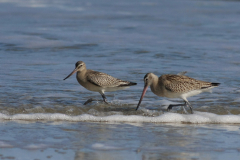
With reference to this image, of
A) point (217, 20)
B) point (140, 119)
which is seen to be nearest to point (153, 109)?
point (140, 119)

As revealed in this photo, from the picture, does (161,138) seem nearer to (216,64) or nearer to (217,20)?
(216,64)

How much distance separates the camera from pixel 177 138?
6750mm

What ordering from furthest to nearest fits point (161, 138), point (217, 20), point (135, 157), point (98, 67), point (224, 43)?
point (217, 20)
point (224, 43)
point (98, 67)
point (161, 138)
point (135, 157)

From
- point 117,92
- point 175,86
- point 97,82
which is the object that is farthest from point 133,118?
point 117,92

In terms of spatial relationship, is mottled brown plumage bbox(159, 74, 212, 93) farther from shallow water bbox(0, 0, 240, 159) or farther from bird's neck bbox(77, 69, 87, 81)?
bird's neck bbox(77, 69, 87, 81)

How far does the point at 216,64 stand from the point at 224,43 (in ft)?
12.7

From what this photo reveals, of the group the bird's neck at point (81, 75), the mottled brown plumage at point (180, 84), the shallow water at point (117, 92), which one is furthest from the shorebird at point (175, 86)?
the bird's neck at point (81, 75)

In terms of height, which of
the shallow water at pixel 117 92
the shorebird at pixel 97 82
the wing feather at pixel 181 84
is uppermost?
the wing feather at pixel 181 84

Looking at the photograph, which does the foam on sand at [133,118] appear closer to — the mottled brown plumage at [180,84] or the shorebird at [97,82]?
the mottled brown plumage at [180,84]

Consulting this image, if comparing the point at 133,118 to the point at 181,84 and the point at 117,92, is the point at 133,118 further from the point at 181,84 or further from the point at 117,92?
the point at 117,92

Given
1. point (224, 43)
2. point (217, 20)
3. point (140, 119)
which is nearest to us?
point (140, 119)

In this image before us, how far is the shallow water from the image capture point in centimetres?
632

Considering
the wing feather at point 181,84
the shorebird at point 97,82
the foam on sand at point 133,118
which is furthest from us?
the shorebird at point 97,82

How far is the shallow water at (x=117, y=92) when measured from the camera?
20.7ft
